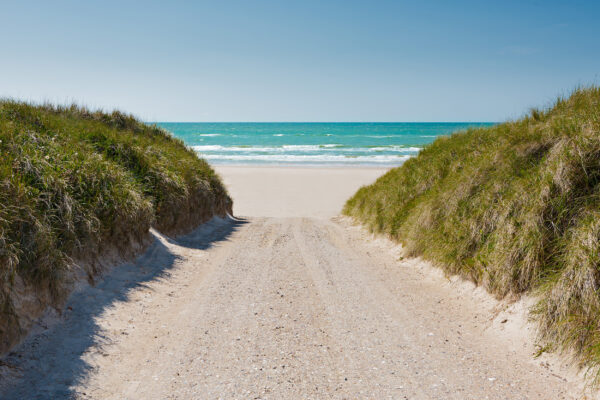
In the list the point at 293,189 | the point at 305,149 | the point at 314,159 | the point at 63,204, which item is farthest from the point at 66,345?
the point at 305,149

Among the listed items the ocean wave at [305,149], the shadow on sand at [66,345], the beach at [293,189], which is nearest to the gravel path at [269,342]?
the shadow on sand at [66,345]

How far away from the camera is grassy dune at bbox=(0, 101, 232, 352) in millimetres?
4195

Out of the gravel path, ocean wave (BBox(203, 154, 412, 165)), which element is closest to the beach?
ocean wave (BBox(203, 154, 412, 165))

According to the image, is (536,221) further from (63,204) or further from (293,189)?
(293,189)

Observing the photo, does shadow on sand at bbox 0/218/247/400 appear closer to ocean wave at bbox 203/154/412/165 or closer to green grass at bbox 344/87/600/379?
green grass at bbox 344/87/600/379

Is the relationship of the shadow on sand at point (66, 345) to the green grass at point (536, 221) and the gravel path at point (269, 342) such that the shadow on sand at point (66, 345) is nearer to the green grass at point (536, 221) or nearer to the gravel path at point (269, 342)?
the gravel path at point (269, 342)

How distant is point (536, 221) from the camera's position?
498cm

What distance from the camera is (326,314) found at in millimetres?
5359

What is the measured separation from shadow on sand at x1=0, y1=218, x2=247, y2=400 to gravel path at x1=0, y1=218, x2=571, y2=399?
0.05ft

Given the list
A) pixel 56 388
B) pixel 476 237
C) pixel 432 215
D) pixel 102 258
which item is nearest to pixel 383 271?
pixel 432 215

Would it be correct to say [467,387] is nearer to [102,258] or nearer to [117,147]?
[102,258]

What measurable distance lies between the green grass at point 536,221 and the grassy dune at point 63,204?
5475 millimetres

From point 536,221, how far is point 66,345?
568cm

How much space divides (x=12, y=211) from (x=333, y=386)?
3.91 m
